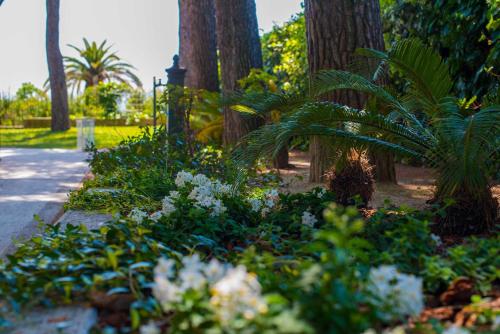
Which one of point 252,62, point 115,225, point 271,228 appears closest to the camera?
point 115,225

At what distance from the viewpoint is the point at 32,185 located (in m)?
9.55

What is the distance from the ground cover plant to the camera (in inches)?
91.9

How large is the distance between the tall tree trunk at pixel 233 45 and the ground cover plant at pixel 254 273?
589 cm

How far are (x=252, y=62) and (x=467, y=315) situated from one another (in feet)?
29.3

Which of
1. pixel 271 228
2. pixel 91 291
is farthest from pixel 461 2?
pixel 91 291

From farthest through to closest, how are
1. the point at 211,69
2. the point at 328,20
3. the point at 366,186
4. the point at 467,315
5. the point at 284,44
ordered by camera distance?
the point at 284,44, the point at 211,69, the point at 328,20, the point at 366,186, the point at 467,315

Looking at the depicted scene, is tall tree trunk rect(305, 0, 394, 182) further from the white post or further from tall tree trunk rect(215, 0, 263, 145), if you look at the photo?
the white post

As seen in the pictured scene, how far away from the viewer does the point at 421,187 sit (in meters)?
8.23

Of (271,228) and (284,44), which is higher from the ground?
(284,44)

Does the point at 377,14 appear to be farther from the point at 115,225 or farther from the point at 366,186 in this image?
the point at 115,225

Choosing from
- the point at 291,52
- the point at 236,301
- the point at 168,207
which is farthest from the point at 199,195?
the point at 291,52

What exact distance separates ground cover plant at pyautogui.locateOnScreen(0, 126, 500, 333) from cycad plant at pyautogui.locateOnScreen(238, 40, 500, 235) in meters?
0.35

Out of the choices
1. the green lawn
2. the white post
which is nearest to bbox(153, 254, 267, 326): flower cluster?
the green lawn

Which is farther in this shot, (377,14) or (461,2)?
(461,2)
